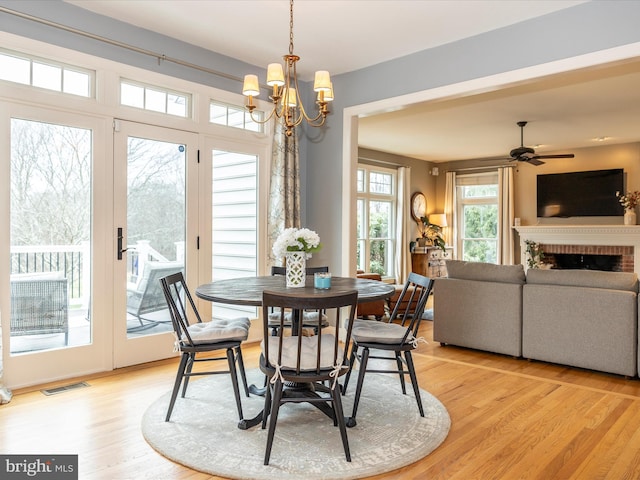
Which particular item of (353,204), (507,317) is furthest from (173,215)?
(507,317)

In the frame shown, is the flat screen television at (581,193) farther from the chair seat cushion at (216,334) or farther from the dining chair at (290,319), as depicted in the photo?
the chair seat cushion at (216,334)

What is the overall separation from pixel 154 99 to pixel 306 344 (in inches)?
103

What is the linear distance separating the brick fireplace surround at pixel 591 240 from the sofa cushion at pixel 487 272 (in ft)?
14.4

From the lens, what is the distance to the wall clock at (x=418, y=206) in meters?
9.56

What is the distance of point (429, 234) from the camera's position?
971cm

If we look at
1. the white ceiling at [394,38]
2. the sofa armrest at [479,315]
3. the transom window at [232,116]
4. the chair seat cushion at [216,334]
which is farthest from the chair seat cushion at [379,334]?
the transom window at [232,116]

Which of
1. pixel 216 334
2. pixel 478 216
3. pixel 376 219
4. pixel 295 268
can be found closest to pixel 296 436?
pixel 216 334

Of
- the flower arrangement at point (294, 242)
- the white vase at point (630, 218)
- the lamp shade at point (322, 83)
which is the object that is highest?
the lamp shade at point (322, 83)

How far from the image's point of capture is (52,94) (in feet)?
11.2

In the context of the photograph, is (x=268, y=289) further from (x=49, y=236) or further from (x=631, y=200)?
(x=631, y=200)

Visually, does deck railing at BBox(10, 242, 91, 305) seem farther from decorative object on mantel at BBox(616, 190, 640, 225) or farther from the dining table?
decorative object on mantel at BBox(616, 190, 640, 225)

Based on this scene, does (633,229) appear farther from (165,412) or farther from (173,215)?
(165,412)

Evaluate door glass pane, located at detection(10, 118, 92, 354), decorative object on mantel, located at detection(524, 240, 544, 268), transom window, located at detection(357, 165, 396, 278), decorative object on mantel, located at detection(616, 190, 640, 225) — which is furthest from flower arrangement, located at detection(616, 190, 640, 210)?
door glass pane, located at detection(10, 118, 92, 354)

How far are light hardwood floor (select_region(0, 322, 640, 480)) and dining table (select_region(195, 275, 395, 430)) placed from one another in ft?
2.23
